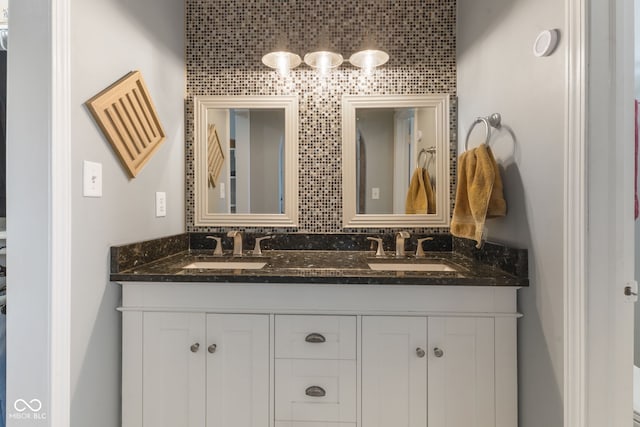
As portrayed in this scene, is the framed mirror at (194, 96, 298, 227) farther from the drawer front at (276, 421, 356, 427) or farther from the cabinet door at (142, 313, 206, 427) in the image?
the drawer front at (276, 421, 356, 427)

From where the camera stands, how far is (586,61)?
84 cm

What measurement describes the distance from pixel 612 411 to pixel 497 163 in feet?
2.82

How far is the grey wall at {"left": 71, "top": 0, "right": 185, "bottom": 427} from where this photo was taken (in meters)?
0.99

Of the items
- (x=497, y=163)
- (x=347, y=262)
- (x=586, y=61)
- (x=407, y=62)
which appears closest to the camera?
(x=586, y=61)

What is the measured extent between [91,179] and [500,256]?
1498mm

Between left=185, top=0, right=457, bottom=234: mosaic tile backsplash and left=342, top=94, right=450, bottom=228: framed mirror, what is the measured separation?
0.05m

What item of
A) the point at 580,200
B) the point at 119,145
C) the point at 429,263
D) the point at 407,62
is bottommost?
the point at 429,263

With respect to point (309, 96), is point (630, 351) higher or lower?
lower

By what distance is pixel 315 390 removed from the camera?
110 cm

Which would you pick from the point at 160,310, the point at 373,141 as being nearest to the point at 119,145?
the point at 160,310

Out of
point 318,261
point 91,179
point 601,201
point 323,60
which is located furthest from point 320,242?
point 601,201

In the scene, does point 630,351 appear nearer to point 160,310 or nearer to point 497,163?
point 497,163

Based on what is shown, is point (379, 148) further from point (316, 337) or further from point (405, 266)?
point (316, 337)

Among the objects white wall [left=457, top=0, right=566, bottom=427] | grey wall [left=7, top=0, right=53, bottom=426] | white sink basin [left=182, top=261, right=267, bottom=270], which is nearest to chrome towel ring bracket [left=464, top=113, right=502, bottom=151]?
white wall [left=457, top=0, right=566, bottom=427]
